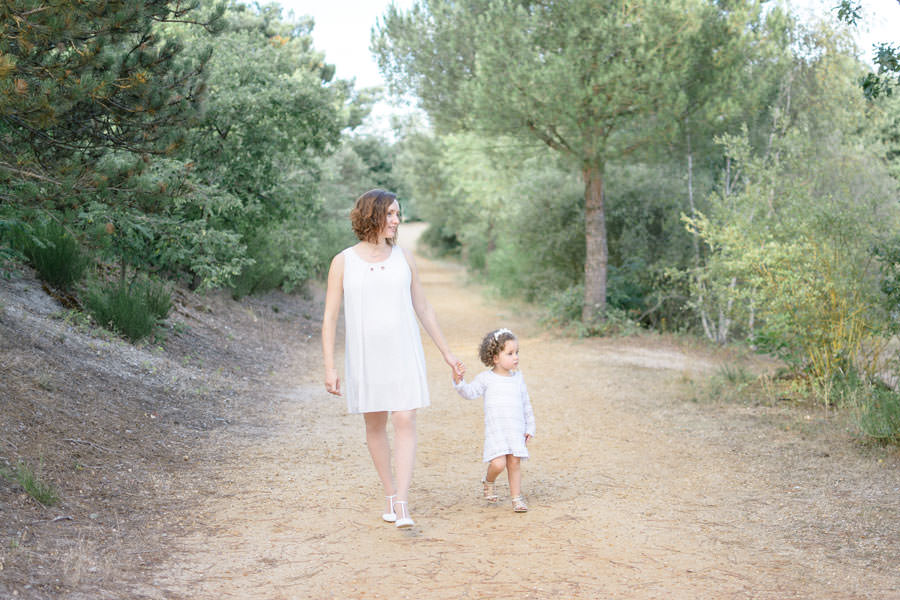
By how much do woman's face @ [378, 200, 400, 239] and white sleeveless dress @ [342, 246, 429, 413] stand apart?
159mm

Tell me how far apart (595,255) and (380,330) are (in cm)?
1175

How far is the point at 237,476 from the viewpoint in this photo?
20.3 feet

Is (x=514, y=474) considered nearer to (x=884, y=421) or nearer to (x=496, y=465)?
(x=496, y=465)

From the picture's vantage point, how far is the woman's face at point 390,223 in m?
4.84

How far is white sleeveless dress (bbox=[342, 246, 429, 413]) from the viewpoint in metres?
4.82

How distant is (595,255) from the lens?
16109mm

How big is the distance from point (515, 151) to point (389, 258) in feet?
37.7

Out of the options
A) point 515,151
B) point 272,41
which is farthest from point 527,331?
point 272,41

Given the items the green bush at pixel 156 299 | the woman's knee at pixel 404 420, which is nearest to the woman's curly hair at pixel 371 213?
the woman's knee at pixel 404 420

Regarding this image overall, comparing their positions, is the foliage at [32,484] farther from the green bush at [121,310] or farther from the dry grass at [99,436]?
the green bush at [121,310]

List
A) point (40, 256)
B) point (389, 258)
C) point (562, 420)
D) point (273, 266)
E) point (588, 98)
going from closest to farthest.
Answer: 1. point (389, 258)
2. point (562, 420)
3. point (40, 256)
4. point (588, 98)
5. point (273, 266)

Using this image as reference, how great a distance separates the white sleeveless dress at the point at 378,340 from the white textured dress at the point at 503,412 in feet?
1.71

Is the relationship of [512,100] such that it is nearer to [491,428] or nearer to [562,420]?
[562,420]

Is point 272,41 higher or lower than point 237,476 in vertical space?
higher
